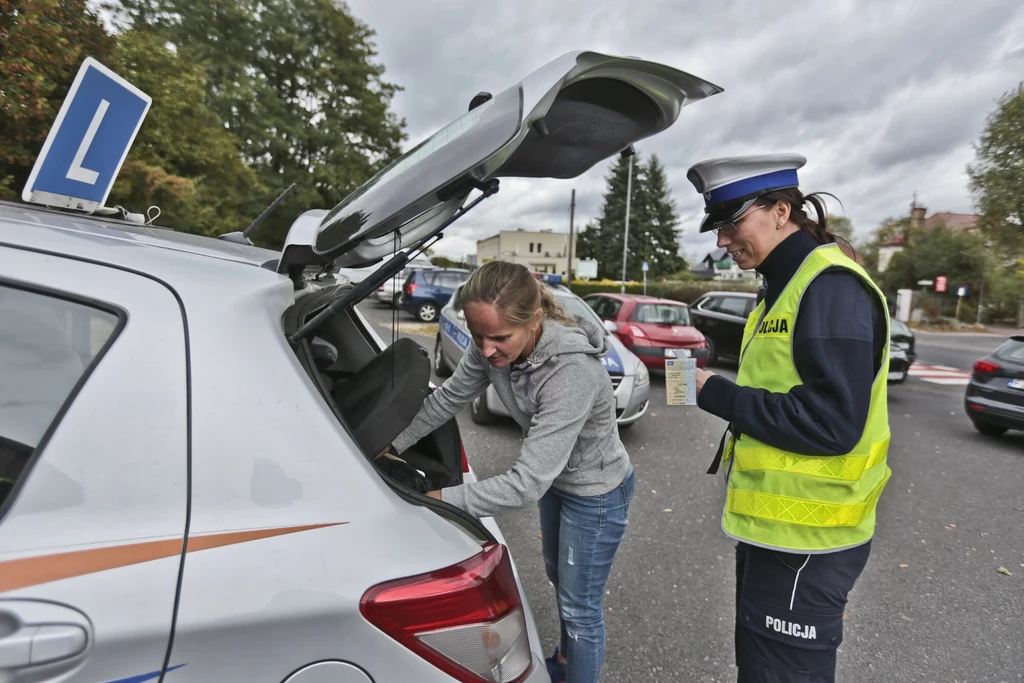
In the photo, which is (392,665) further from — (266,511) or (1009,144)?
(1009,144)

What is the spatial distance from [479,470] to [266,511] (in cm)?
382

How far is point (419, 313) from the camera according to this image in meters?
17.6

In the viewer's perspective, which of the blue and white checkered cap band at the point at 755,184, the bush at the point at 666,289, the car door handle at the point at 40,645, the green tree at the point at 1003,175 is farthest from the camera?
the bush at the point at 666,289

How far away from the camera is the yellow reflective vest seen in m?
1.45

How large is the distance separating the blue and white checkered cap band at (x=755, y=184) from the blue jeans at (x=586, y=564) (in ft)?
3.22

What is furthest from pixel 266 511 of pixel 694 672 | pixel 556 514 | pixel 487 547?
pixel 694 672

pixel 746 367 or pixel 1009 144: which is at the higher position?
pixel 1009 144

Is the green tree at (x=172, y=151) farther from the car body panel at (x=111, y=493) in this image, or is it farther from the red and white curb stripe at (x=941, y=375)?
the red and white curb stripe at (x=941, y=375)

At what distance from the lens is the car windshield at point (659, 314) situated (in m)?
8.92

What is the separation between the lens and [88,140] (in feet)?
7.34

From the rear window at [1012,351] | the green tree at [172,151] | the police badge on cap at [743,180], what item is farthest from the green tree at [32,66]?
the rear window at [1012,351]

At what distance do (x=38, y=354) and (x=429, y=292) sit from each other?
16542 millimetres

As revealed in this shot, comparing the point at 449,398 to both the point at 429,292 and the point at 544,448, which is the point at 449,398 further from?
the point at 429,292

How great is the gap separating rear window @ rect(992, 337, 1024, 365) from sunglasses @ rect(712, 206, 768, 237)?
7.06 m
